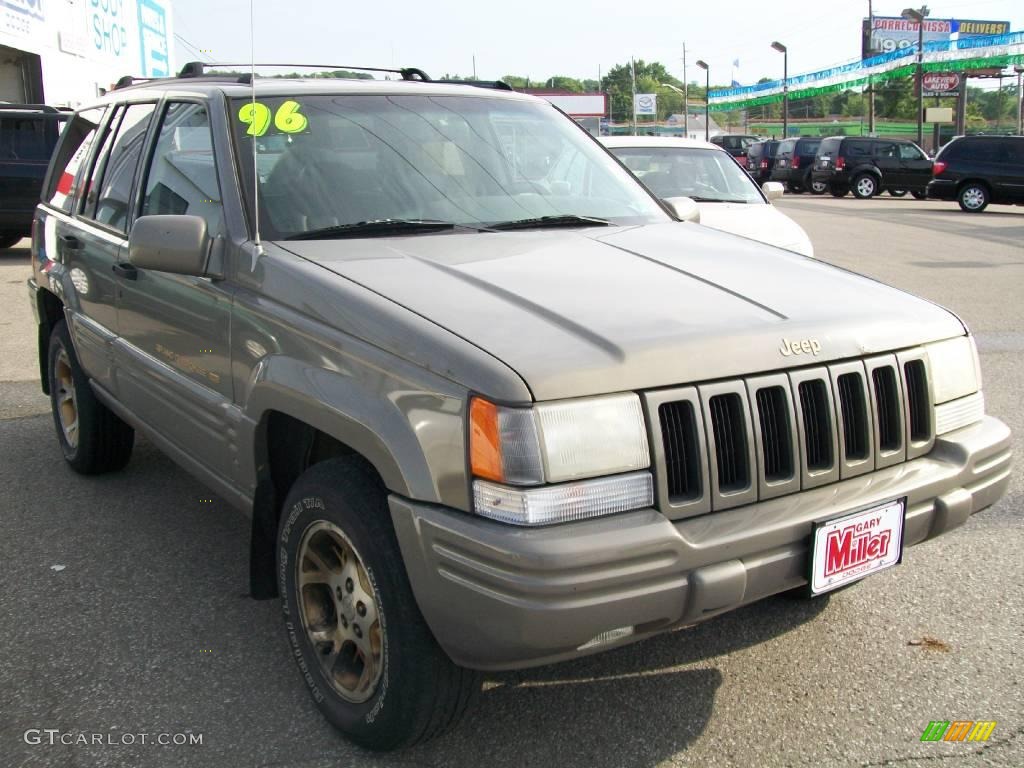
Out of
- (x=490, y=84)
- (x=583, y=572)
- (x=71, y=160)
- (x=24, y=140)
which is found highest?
(x=24, y=140)

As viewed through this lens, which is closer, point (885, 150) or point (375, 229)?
point (375, 229)

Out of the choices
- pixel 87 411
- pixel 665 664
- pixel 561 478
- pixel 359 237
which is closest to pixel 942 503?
pixel 665 664

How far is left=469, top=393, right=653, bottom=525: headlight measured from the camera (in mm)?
2287

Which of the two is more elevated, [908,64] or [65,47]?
[908,64]

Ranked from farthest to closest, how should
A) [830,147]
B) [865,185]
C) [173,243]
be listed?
[830,147]
[865,185]
[173,243]

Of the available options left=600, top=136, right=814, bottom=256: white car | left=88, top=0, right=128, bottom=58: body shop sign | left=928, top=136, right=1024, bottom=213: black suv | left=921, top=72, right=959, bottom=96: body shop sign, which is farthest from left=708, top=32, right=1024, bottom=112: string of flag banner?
left=600, top=136, right=814, bottom=256: white car

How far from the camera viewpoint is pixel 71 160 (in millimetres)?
5129

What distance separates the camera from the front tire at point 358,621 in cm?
249

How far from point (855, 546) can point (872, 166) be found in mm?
29913

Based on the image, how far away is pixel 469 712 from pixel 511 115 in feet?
7.67

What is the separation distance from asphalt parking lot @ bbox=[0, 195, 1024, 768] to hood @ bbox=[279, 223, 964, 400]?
3.44 feet

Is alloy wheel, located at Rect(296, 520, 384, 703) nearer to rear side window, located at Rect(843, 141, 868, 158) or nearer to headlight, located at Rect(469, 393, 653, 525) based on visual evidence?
headlight, located at Rect(469, 393, 653, 525)

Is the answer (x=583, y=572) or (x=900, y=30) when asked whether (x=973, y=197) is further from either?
(x=900, y=30)

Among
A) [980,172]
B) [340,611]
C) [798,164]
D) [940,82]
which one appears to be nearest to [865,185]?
[798,164]
